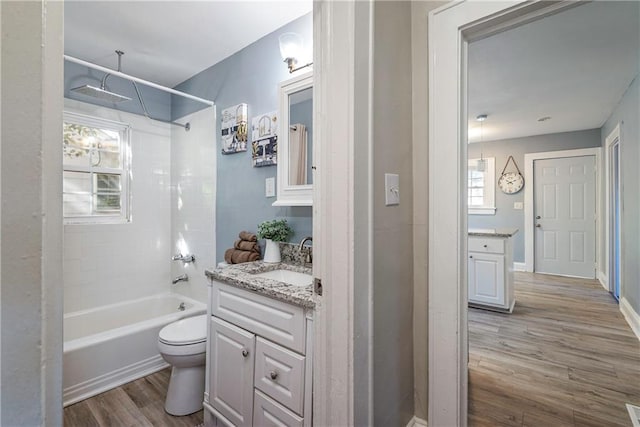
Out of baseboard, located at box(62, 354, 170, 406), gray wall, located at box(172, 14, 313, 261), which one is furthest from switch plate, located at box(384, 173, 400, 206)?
baseboard, located at box(62, 354, 170, 406)

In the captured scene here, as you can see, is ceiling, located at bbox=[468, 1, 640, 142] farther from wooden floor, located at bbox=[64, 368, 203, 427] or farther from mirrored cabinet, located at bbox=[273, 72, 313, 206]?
wooden floor, located at bbox=[64, 368, 203, 427]

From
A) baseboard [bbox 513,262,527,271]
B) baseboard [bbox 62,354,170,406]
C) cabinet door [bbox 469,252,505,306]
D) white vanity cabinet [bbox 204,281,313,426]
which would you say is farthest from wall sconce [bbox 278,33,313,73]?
baseboard [bbox 513,262,527,271]

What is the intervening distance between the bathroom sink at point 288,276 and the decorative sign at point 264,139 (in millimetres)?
768

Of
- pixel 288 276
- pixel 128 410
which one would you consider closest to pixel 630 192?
pixel 288 276

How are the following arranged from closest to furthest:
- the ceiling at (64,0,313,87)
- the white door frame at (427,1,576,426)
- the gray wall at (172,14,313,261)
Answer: the white door frame at (427,1,576,426)
the ceiling at (64,0,313,87)
the gray wall at (172,14,313,261)

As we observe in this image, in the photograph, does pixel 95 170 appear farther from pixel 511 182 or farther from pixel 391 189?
pixel 511 182

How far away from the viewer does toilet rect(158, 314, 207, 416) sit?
1.78 metres

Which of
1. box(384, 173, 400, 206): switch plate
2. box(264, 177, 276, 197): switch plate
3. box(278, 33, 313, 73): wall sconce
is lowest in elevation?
box(384, 173, 400, 206): switch plate

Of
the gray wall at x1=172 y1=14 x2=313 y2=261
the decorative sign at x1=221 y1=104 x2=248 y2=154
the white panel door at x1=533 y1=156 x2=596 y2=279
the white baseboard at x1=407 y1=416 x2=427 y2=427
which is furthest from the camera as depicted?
the white panel door at x1=533 y1=156 x2=596 y2=279

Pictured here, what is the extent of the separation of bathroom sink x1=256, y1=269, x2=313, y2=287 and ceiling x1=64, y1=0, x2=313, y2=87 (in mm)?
1673

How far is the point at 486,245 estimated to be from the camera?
10.8 feet

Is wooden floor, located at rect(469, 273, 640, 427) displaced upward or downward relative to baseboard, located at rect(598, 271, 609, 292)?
downward

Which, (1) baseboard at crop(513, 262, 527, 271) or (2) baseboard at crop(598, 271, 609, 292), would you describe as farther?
(1) baseboard at crop(513, 262, 527, 271)

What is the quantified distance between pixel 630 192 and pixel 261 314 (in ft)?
12.8
